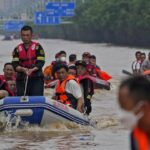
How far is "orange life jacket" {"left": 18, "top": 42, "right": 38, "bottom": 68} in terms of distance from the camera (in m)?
10.6

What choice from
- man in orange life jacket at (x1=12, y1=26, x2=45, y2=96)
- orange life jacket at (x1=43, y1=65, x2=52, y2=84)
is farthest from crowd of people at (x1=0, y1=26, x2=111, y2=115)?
orange life jacket at (x1=43, y1=65, x2=52, y2=84)

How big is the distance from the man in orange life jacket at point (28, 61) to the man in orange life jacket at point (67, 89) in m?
0.28

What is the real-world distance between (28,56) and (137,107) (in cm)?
742

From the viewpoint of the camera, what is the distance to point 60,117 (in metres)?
11.1

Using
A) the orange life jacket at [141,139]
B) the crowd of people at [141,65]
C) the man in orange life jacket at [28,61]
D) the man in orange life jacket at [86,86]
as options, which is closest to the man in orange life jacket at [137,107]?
the orange life jacket at [141,139]

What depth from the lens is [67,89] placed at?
1095cm

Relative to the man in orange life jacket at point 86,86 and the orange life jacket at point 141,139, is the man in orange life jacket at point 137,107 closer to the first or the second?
the orange life jacket at point 141,139

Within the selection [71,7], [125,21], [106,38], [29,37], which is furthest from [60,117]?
[106,38]

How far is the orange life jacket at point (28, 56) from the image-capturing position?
416 inches

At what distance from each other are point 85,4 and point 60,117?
108m

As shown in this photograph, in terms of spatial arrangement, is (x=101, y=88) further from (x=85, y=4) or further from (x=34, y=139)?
(x=85, y=4)

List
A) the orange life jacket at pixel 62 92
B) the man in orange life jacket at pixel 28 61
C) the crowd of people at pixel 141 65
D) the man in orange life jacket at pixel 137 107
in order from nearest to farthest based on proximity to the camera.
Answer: the man in orange life jacket at pixel 137 107 → the man in orange life jacket at pixel 28 61 → the orange life jacket at pixel 62 92 → the crowd of people at pixel 141 65

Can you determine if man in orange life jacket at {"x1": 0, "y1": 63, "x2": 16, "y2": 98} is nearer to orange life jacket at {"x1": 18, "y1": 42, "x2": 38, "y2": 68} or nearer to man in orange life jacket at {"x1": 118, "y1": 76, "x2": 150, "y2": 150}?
orange life jacket at {"x1": 18, "y1": 42, "x2": 38, "y2": 68}

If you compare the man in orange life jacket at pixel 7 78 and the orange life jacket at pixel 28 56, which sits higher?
the orange life jacket at pixel 28 56
